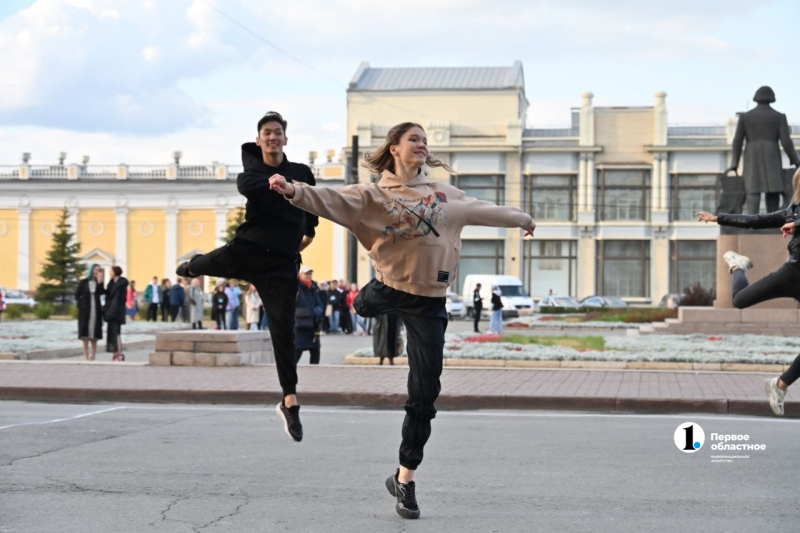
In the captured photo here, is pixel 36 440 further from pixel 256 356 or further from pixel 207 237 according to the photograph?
pixel 207 237

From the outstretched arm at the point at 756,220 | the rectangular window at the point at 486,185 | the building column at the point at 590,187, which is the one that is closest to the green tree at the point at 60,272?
the rectangular window at the point at 486,185

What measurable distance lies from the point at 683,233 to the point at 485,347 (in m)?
52.5

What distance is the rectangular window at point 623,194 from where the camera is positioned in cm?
7250

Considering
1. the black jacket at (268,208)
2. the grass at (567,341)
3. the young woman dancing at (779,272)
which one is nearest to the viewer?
the black jacket at (268,208)

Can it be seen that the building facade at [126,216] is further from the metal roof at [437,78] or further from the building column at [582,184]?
the building column at [582,184]

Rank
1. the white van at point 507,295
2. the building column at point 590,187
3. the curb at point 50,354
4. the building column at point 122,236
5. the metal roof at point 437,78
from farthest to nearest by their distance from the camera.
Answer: the building column at point 122,236 → the metal roof at point 437,78 → the building column at point 590,187 → the white van at point 507,295 → the curb at point 50,354

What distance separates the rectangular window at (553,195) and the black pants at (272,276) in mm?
66023

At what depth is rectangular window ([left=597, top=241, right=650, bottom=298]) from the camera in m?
72.8

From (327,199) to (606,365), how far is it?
1354 centimetres

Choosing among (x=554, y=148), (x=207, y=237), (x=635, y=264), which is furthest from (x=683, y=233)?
(x=207, y=237)

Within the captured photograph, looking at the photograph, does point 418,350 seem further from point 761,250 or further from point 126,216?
point 126,216

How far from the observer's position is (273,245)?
7.52 metres

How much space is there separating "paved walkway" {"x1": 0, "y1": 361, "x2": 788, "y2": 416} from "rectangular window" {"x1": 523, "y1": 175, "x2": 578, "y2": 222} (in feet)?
182

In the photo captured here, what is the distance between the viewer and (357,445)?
977 cm
